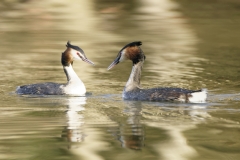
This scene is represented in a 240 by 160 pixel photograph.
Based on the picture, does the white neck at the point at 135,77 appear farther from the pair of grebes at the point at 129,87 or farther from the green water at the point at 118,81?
the green water at the point at 118,81

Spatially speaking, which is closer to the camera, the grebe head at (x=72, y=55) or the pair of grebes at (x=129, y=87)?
the pair of grebes at (x=129, y=87)

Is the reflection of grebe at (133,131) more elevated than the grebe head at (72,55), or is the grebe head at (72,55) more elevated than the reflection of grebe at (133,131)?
the grebe head at (72,55)

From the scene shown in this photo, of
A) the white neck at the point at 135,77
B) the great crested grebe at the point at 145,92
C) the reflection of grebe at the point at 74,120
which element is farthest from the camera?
the white neck at the point at 135,77

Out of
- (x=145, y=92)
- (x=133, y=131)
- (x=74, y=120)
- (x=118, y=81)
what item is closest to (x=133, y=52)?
(x=145, y=92)

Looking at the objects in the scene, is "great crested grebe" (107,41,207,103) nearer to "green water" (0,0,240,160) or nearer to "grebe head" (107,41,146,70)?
"grebe head" (107,41,146,70)

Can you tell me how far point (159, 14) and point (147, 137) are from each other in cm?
1967

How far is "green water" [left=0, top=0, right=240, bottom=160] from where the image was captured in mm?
9516

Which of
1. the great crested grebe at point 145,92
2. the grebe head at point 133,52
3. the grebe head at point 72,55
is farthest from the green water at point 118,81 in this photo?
the grebe head at point 133,52

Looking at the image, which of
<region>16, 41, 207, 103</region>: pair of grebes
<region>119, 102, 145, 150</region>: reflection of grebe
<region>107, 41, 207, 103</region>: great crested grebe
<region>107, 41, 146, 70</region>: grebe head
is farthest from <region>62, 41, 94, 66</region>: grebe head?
<region>119, 102, 145, 150</region>: reflection of grebe

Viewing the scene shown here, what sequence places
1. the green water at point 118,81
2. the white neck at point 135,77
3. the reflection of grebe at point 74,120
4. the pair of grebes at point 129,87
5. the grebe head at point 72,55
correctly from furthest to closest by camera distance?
the grebe head at point 72,55 < the white neck at point 135,77 < the pair of grebes at point 129,87 < the reflection of grebe at point 74,120 < the green water at point 118,81

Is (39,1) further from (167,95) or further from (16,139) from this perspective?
(16,139)

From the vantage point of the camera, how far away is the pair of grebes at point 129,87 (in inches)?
497

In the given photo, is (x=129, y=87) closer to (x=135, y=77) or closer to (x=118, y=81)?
(x=135, y=77)

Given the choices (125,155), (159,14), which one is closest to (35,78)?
(125,155)
